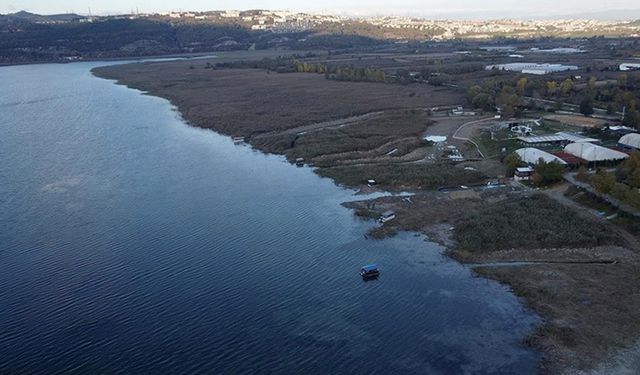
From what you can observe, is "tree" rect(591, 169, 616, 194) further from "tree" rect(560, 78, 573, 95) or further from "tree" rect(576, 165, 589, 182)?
"tree" rect(560, 78, 573, 95)

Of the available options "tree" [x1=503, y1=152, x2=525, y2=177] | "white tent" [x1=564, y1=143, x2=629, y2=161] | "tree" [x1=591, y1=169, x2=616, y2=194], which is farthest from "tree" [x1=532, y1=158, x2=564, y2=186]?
"white tent" [x1=564, y1=143, x2=629, y2=161]

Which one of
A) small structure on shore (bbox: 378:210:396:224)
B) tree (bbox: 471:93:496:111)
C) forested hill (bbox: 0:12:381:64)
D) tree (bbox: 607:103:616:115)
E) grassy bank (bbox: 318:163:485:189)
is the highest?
forested hill (bbox: 0:12:381:64)

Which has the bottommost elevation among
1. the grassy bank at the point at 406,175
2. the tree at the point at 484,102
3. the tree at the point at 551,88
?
the grassy bank at the point at 406,175

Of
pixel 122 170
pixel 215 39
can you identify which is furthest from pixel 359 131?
pixel 215 39

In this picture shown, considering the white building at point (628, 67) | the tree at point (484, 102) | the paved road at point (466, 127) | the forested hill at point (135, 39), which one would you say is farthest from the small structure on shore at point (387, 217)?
the forested hill at point (135, 39)

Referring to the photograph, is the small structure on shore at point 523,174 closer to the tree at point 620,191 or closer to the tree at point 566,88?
the tree at point 620,191

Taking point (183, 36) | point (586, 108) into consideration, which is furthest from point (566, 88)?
point (183, 36)
